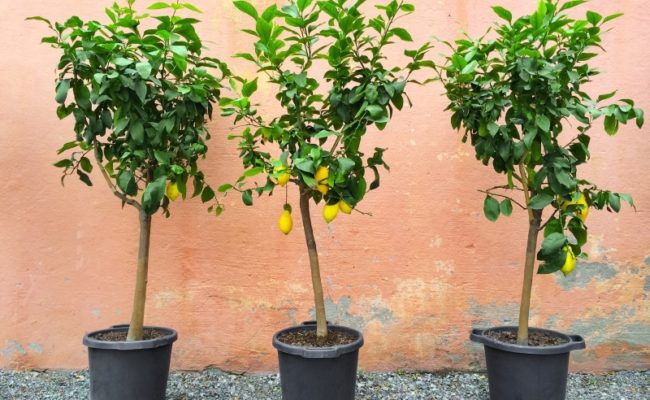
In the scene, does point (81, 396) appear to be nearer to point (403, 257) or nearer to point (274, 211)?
point (274, 211)

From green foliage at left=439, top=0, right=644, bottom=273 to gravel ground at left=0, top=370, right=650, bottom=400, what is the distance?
3.01 feet

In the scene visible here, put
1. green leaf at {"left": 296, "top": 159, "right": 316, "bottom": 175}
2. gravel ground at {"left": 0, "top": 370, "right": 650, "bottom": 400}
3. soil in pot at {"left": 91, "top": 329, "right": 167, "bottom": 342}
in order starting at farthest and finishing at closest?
gravel ground at {"left": 0, "top": 370, "right": 650, "bottom": 400}
soil in pot at {"left": 91, "top": 329, "right": 167, "bottom": 342}
green leaf at {"left": 296, "top": 159, "right": 316, "bottom": 175}

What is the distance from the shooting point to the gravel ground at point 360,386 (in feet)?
8.43

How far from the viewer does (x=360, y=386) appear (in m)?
2.67

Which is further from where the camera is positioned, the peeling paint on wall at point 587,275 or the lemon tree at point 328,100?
the peeling paint on wall at point 587,275

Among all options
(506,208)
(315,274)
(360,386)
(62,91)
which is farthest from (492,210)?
(62,91)

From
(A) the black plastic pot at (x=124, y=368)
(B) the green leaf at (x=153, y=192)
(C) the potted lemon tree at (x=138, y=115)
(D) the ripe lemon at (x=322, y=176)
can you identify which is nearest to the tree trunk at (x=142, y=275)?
(C) the potted lemon tree at (x=138, y=115)

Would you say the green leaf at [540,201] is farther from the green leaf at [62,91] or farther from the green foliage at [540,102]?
the green leaf at [62,91]

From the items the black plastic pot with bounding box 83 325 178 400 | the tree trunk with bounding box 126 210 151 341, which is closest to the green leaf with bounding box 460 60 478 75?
the tree trunk with bounding box 126 210 151 341

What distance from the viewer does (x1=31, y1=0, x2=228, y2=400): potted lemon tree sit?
6.73 feet

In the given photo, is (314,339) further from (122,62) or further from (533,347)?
(122,62)

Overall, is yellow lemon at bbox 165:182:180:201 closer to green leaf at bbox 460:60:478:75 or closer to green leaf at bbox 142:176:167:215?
green leaf at bbox 142:176:167:215

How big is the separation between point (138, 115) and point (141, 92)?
0.16 m

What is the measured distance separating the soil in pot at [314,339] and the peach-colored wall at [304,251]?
0.44m
